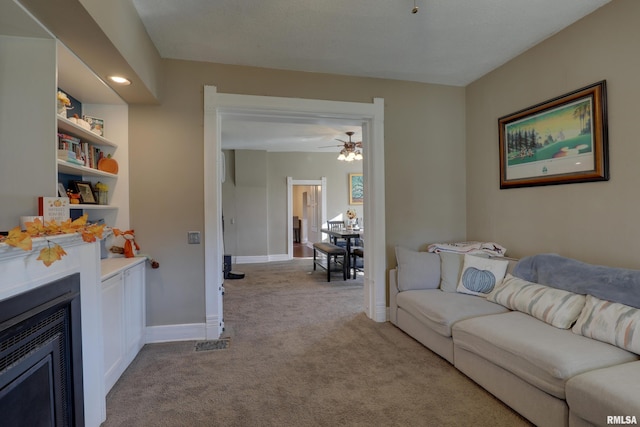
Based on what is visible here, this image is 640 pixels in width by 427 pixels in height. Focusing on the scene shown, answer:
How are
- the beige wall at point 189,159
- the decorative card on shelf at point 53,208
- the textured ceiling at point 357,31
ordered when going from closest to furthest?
the decorative card on shelf at point 53,208 → the textured ceiling at point 357,31 → the beige wall at point 189,159

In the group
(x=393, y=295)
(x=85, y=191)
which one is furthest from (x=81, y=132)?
(x=393, y=295)

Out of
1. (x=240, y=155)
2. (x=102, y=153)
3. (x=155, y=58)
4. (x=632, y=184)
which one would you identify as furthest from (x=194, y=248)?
(x=240, y=155)

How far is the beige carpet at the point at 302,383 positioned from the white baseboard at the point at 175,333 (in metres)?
0.10

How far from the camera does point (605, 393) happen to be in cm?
139

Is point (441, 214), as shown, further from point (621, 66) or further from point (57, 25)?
point (57, 25)

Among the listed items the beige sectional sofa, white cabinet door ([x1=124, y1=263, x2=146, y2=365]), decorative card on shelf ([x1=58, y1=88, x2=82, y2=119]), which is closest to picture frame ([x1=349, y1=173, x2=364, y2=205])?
the beige sectional sofa

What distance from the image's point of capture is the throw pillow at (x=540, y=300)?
2.04 meters

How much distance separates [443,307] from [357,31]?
2.39m

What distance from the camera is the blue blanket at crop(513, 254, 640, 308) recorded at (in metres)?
1.88

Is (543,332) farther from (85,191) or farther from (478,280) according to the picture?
(85,191)

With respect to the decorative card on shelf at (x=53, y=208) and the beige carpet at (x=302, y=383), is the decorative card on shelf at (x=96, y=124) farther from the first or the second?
the beige carpet at (x=302, y=383)

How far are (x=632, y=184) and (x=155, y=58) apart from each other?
3.86 meters

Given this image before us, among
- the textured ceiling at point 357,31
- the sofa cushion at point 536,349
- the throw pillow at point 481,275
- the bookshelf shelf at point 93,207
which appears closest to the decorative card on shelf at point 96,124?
the bookshelf shelf at point 93,207

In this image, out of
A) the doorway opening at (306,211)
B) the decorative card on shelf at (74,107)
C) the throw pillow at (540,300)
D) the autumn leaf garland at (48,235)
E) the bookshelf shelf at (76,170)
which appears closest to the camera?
the autumn leaf garland at (48,235)
